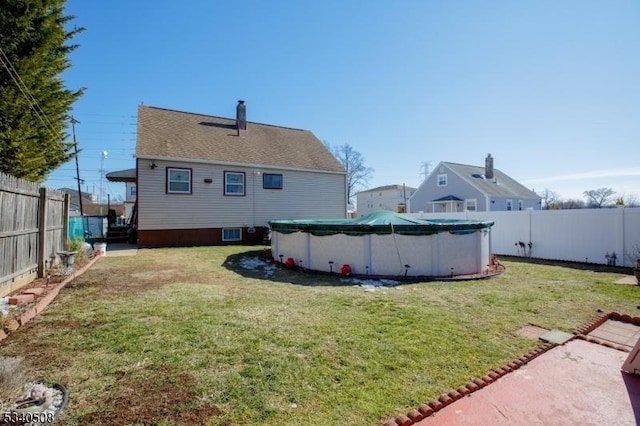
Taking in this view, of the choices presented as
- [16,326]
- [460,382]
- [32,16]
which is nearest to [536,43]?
[460,382]

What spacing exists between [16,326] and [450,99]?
14847 mm

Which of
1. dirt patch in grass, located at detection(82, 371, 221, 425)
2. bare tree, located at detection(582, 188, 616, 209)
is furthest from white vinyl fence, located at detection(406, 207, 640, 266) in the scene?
bare tree, located at detection(582, 188, 616, 209)

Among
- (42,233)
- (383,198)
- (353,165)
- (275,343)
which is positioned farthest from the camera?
(383,198)

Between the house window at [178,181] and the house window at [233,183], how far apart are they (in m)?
1.60

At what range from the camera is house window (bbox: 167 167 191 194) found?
13.1 meters

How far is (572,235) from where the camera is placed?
10.2 meters

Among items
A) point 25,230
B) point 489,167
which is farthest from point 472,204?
point 25,230

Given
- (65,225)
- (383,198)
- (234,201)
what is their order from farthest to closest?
1. (383,198)
2. (234,201)
3. (65,225)

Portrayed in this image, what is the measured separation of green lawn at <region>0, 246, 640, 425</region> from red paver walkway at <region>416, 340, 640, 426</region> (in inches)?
9.1

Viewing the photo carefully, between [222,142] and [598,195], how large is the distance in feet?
181

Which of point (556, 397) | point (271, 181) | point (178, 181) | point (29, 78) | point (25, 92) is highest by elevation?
point (29, 78)

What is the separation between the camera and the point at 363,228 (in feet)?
24.7

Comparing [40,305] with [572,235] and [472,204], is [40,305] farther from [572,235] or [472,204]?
[472,204]

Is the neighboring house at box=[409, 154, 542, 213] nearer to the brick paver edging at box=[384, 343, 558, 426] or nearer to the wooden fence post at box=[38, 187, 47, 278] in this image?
the brick paver edging at box=[384, 343, 558, 426]
